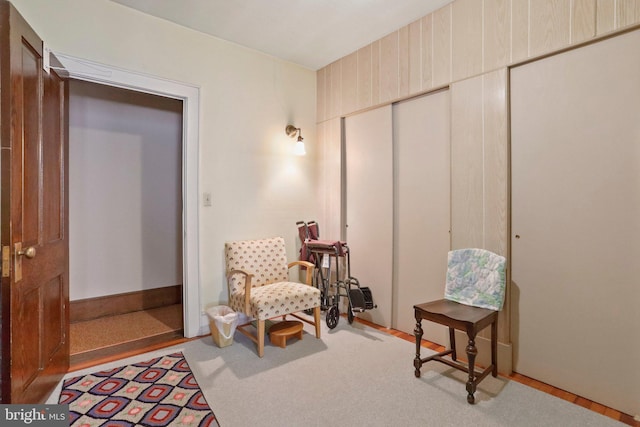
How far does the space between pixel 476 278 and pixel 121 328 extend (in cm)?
319

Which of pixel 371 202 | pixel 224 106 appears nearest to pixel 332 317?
pixel 371 202

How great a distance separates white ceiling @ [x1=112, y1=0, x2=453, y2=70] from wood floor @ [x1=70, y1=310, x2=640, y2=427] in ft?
9.10

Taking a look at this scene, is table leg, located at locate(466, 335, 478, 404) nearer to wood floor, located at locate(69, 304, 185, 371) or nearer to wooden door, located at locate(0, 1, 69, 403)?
wood floor, located at locate(69, 304, 185, 371)

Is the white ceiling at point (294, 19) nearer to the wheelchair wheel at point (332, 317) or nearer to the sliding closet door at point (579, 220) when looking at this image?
the sliding closet door at point (579, 220)

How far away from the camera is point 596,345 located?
1944 mm

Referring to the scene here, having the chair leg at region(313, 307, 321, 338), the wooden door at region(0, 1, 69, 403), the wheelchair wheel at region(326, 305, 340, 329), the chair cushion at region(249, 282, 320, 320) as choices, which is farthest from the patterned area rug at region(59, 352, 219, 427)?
the wheelchair wheel at region(326, 305, 340, 329)

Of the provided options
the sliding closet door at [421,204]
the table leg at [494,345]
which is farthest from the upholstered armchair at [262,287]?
the table leg at [494,345]

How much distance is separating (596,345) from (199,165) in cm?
322

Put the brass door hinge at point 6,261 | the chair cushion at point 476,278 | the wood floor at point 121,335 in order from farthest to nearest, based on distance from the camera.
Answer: the wood floor at point 121,335 < the chair cushion at point 476,278 < the brass door hinge at point 6,261

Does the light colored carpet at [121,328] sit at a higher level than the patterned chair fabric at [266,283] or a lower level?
lower

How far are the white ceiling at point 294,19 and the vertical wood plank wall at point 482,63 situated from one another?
0.20 m

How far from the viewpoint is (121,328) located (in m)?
3.07

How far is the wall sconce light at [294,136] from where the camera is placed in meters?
3.50

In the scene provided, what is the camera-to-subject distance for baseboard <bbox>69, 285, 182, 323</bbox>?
3.29 metres
